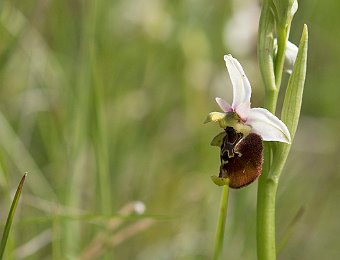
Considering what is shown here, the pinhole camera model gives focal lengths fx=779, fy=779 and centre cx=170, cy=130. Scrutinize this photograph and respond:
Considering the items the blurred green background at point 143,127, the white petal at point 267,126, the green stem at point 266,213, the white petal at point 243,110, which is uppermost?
the blurred green background at point 143,127

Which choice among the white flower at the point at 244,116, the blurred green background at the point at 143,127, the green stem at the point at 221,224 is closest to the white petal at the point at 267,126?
the white flower at the point at 244,116

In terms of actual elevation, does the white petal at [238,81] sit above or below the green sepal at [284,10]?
below

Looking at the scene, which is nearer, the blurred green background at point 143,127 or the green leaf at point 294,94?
the green leaf at point 294,94

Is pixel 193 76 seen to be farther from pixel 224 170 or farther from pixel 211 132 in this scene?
pixel 224 170

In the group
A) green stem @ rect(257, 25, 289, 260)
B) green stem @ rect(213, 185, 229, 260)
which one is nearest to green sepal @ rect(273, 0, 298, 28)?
green stem @ rect(257, 25, 289, 260)

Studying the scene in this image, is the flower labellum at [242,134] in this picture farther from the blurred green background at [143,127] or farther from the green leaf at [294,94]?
the blurred green background at [143,127]

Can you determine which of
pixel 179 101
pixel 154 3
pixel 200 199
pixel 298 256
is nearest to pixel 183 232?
pixel 200 199
